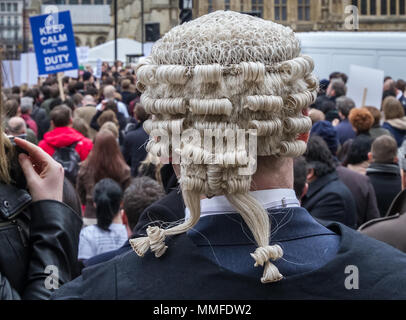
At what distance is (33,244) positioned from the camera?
2123 mm

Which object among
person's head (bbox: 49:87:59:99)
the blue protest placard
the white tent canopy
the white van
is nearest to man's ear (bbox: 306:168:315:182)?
the blue protest placard

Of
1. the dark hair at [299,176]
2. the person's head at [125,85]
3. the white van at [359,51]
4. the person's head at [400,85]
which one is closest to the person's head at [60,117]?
the dark hair at [299,176]

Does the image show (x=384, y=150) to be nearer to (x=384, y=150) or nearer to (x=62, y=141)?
(x=384, y=150)

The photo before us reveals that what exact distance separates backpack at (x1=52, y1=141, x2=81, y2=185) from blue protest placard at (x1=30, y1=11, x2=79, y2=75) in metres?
5.30

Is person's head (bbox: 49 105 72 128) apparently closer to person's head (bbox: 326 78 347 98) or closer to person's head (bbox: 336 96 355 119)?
person's head (bbox: 336 96 355 119)

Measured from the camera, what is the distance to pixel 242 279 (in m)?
1.60

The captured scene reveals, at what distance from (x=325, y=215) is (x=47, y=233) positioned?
2.99 m

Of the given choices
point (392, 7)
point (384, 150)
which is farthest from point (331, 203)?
point (392, 7)

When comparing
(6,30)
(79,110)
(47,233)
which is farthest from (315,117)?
(6,30)

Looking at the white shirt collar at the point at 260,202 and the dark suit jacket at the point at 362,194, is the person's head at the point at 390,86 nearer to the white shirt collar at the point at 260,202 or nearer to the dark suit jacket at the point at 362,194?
the dark suit jacket at the point at 362,194

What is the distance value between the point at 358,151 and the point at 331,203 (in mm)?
1732

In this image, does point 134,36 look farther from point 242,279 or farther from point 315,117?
point 242,279

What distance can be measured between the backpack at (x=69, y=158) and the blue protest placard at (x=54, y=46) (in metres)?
5.30
